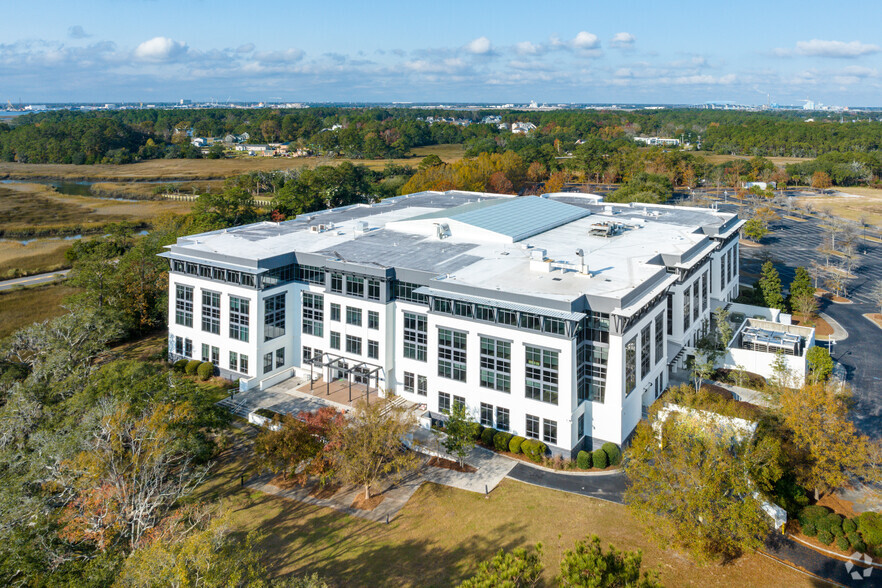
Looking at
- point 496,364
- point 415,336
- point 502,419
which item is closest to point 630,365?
point 496,364

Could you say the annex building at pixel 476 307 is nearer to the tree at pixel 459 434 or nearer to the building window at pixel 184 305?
the building window at pixel 184 305

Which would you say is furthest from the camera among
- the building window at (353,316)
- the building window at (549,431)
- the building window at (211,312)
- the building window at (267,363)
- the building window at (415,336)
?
the building window at (211,312)

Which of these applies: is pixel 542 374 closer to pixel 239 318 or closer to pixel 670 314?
pixel 670 314

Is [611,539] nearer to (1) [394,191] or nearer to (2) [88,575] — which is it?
(2) [88,575]

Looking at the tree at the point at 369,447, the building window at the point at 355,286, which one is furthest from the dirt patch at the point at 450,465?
the building window at the point at 355,286

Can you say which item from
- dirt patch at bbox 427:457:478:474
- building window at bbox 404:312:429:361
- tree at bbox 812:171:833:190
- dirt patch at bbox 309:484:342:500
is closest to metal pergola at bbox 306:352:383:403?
building window at bbox 404:312:429:361

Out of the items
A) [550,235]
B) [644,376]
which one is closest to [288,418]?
[644,376]
